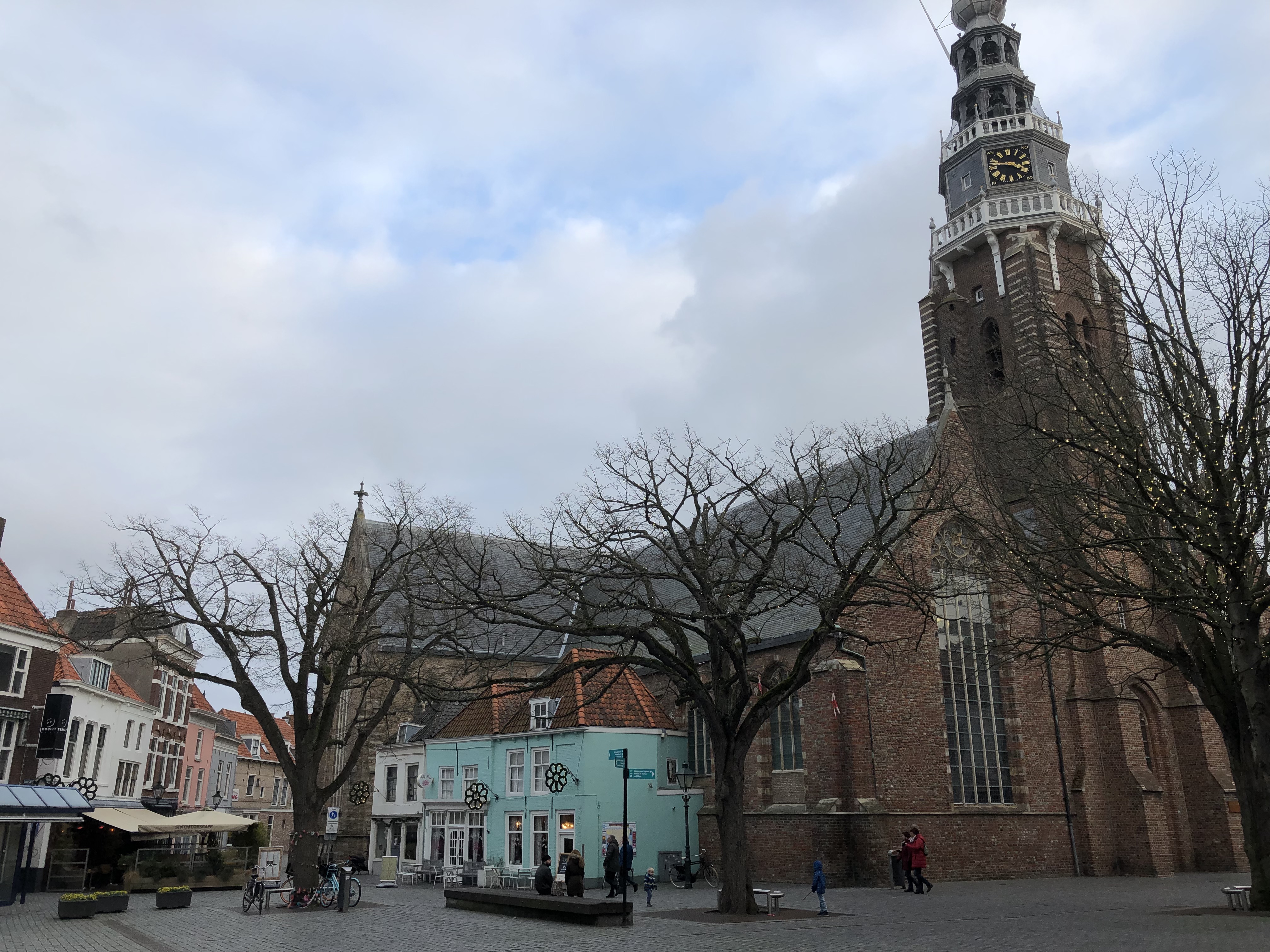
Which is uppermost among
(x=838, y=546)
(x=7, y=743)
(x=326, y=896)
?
(x=838, y=546)

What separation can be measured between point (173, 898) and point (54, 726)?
8.93 metres

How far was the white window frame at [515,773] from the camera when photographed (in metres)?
31.3

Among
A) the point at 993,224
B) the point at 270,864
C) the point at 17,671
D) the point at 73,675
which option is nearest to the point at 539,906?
the point at 270,864

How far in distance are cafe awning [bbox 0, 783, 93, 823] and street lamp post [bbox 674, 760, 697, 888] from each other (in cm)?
1534

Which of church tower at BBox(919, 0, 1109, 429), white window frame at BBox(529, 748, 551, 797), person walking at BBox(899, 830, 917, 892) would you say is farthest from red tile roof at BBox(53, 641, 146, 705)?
church tower at BBox(919, 0, 1109, 429)

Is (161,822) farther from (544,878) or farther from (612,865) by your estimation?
(612,865)

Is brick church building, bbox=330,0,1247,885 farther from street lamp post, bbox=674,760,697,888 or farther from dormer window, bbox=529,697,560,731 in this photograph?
dormer window, bbox=529,697,560,731

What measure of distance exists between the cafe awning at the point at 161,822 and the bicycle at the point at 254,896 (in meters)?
9.16

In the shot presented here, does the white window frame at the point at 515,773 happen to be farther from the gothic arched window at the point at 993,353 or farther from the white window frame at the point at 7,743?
the gothic arched window at the point at 993,353

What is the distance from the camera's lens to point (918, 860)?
22766 mm

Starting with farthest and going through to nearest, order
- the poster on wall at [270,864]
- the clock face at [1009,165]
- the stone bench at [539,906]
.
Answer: the clock face at [1009,165]
the poster on wall at [270,864]
the stone bench at [539,906]

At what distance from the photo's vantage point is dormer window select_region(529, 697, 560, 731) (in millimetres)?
31188

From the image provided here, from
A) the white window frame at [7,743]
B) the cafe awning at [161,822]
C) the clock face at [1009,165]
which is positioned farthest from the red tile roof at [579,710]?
the clock face at [1009,165]

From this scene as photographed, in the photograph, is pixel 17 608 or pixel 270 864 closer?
pixel 17 608
